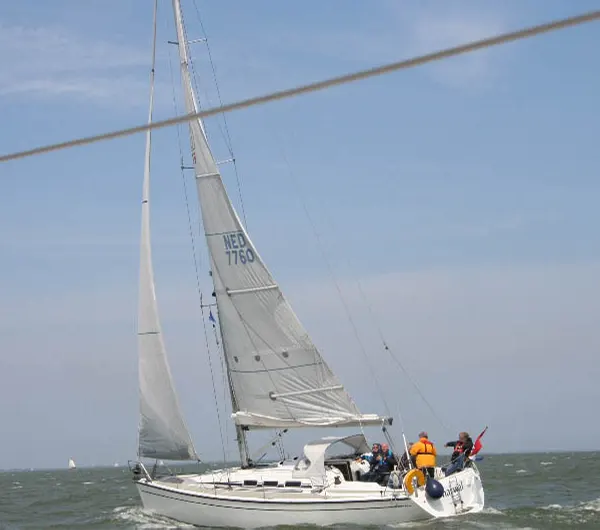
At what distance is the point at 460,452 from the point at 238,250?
757 cm

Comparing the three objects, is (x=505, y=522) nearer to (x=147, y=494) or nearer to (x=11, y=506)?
(x=147, y=494)

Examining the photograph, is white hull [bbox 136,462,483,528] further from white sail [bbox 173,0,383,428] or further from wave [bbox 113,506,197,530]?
white sail [bbox 173,0,383,428]

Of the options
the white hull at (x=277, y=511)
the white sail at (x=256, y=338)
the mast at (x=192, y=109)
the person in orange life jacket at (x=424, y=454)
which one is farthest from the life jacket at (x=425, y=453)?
the mast at (x=192, y=109)

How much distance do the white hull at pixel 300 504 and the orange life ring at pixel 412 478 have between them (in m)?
0.17

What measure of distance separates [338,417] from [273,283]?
3.82 metres

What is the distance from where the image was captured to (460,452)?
2233cm

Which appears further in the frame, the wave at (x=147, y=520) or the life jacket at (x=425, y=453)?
the wave at (x=147, y=520)

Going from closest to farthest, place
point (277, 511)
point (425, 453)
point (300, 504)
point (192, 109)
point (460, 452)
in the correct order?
1. point (300, 504)
2. point (277, 511)
3. point (425, 453)
4. point (460, 452)
5. point (192, 109)

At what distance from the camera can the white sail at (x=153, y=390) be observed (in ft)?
82.4

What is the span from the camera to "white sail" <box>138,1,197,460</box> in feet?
82.4

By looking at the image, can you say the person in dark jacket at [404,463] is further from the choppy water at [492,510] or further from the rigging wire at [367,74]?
the rigging wire at [367,74]

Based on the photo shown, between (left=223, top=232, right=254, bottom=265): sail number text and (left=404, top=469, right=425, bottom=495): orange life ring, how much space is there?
23.6 ft

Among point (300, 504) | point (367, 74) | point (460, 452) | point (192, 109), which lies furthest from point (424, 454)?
point (367, 74)

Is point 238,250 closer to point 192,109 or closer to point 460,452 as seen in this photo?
point 192,109
